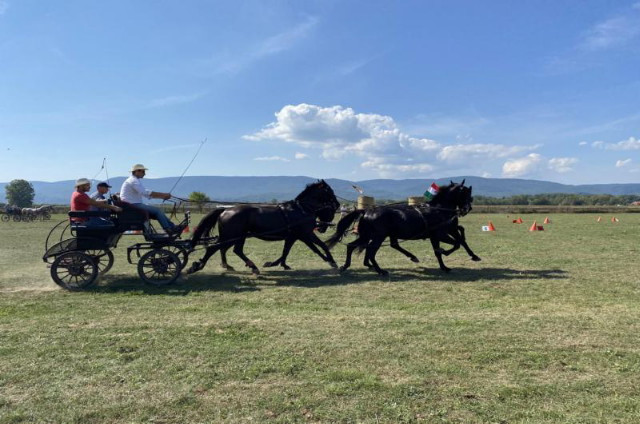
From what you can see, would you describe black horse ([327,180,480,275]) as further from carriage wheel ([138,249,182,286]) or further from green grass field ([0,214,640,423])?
carriage wheel ([138,249,182,286])

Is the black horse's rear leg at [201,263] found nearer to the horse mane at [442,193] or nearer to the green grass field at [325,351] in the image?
the green grass field at [325,351]

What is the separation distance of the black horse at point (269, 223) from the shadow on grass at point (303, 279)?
416 millimetres

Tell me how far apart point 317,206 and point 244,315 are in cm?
481

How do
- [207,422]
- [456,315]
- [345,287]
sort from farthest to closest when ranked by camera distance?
[345,287] < [456,315] < [207,422]

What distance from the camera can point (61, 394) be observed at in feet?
13.1

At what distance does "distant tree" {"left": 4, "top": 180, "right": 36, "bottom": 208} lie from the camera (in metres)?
93.4

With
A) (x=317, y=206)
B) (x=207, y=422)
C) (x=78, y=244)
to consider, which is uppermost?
(x=317, y=206)

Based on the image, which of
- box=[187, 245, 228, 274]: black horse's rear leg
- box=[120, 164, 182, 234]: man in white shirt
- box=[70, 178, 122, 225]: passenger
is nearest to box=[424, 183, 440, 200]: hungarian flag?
box=[187, 245, 228, 274]: black horse's rear leg

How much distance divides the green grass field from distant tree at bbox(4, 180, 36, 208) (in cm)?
10154

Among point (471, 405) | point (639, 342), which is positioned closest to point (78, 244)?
point (471, 405)

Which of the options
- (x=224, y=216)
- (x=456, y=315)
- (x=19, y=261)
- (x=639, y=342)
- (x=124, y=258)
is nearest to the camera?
(x=639, y=342)

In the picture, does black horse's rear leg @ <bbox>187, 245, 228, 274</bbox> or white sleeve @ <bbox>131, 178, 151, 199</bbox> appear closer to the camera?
white sleeve @ <bbox>131, 178, 151, 199</bbox>

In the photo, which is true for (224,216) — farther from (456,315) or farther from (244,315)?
(456,315)

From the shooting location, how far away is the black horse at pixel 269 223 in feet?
34.3
